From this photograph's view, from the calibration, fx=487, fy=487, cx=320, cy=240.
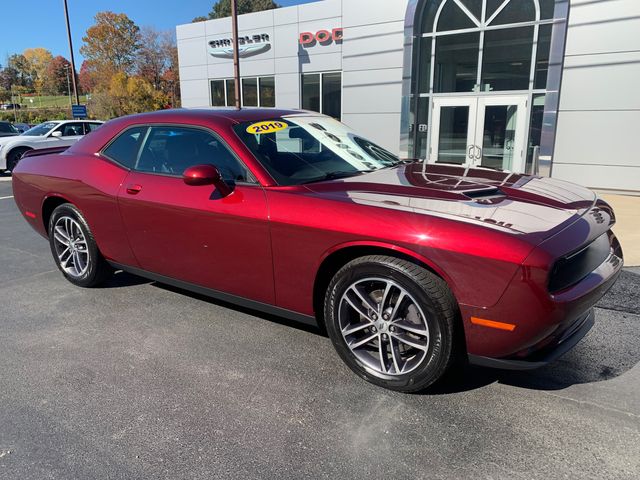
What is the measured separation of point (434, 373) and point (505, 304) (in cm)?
→ 56

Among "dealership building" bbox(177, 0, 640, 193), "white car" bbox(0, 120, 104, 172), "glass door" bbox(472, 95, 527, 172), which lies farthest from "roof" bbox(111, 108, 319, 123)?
"white car" bbox(0, 120, 104, 172)

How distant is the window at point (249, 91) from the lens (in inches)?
656

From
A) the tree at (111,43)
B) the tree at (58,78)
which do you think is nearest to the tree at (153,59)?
the tree at (111,43)

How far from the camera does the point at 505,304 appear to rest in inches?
92.2

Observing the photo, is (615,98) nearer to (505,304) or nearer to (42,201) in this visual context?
(505,304)

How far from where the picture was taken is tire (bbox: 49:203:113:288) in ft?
14.3

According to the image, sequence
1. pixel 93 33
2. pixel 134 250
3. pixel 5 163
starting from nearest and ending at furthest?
pixel 134 250, pixel 5 163, pixel 93 33

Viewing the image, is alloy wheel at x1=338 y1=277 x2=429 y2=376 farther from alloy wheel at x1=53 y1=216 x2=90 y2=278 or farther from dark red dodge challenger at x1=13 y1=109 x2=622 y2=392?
alloy wheel at x1=53 y1=216 x2=90 y2=278

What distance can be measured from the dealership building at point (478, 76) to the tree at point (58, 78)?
108 m

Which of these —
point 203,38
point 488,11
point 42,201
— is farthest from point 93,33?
point 42,201

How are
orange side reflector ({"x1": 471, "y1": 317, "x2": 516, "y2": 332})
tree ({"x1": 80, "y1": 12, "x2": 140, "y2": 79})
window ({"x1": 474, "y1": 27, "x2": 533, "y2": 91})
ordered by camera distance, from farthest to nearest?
tree ({"x1": 80, "y1": 12, "x2": 140, "y2": 79})
window ({"x1": 474, "y1": 27, "x2": 533, "y2": 91})
orange side reflector ({"x1": 471, "y1": 317, "x2": 516, "y2": 332})

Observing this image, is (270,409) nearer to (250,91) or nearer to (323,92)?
(323,92)

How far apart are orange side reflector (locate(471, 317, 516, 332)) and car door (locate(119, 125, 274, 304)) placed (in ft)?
4.34

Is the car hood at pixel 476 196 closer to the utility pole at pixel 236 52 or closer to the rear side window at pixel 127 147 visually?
the rear side window at pixel 127 147
